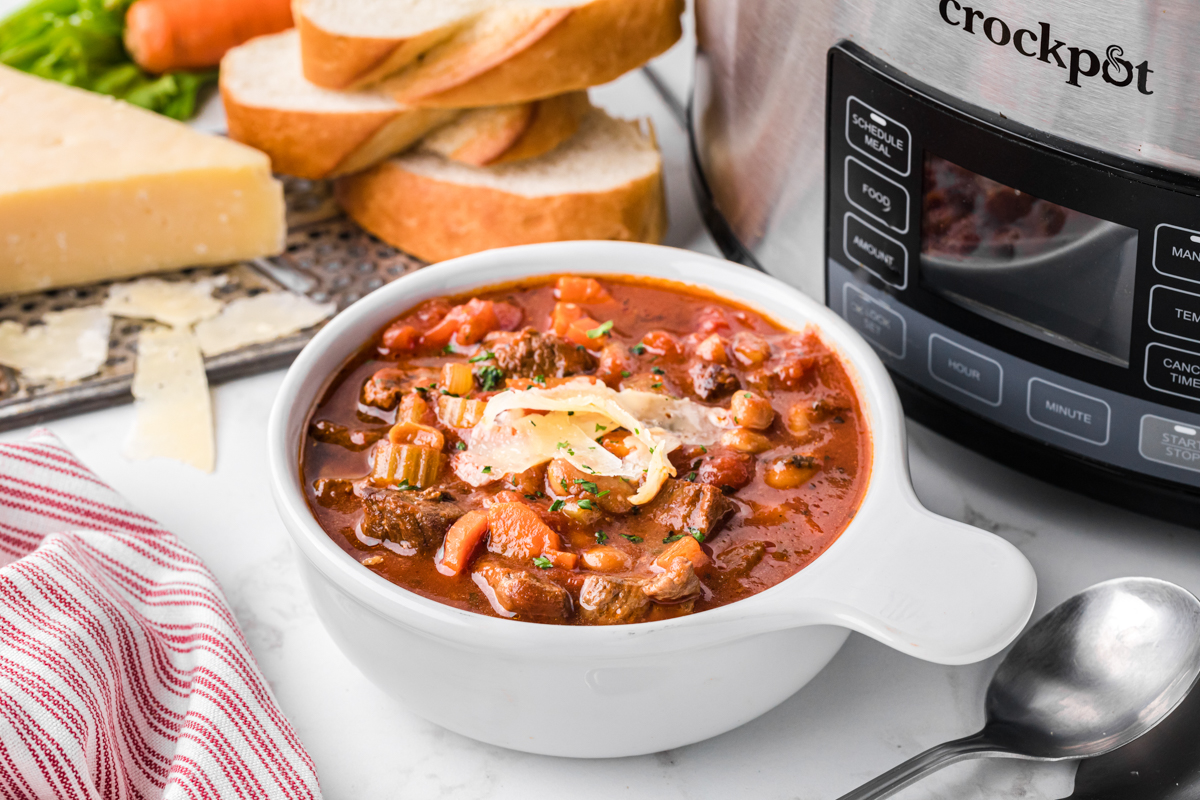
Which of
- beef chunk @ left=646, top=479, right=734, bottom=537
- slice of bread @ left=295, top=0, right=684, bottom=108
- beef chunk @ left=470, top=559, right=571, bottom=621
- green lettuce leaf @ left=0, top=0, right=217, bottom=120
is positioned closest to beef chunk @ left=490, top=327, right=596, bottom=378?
beef chunk @ left=646, top=479, right=734, bottom=537

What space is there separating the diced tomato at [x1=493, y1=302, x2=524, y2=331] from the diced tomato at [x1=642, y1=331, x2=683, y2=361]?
18cm

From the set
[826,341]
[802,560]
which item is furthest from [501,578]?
[826,341]

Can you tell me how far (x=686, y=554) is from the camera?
1.18 m

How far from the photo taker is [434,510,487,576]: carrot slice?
1.20 metres

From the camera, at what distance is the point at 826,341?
4.77ft

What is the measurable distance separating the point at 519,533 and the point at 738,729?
1.07 feet

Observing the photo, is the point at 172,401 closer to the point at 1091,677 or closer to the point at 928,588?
the point at 928,588

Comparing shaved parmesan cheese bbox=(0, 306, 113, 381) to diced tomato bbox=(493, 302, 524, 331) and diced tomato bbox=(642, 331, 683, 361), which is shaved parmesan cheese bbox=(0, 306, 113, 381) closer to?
diced tomato bbox=(493, 302, 524, 331)

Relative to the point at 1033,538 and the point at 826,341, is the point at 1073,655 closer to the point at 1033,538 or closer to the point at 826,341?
the point at 1033,538

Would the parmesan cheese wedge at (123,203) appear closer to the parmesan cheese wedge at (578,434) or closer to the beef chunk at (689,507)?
the parmesan cheese wedge at (578,434)

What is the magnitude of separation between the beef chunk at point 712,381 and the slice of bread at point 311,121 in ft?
2.56

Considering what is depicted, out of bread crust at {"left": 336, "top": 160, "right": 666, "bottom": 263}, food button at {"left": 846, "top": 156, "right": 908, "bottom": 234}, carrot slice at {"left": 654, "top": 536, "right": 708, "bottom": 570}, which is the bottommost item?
bread crust at {"left": 336, "top": 160, "right": 666, "bottom": 263}

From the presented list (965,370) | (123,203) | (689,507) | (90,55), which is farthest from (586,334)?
(90,55)

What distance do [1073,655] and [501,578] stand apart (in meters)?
0.61
